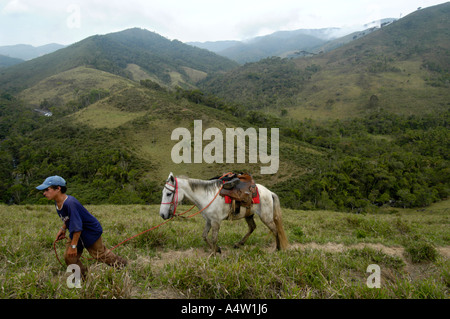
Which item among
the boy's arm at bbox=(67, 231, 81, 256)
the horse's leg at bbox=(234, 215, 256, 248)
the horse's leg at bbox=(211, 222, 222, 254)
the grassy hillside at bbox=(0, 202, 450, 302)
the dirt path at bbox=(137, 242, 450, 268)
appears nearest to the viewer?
the grassy hillside at bbox=(0, 202, 450, 302)

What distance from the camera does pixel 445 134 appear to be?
6731 centimetres

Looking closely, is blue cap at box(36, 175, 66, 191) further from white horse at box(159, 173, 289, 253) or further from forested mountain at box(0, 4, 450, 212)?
forested mountain at box(0, 4, 450, 212)

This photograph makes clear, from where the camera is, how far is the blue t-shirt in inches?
130

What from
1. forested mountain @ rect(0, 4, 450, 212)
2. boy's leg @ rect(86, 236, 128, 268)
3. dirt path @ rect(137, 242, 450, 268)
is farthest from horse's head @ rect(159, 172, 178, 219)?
forested mountain @ rect(0, 4, 450, 212)

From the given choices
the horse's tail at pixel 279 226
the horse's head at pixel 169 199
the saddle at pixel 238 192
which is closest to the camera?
the horse's head at pixel 169 199

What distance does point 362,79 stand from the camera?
12744 centimetres

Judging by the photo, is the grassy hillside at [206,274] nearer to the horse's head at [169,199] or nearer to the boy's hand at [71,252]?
the boy's hand at [71,252]

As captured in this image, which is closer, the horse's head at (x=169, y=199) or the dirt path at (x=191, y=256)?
the dirt path at (x=191, y=256)

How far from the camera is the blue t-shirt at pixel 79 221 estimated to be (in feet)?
10.8

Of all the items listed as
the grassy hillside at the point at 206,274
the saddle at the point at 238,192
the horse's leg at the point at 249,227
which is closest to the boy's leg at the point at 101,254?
the grassy hillside at the point at 206,274

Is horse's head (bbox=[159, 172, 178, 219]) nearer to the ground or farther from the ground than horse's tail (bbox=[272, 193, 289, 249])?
farther from the ground

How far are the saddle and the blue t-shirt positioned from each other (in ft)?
9.05

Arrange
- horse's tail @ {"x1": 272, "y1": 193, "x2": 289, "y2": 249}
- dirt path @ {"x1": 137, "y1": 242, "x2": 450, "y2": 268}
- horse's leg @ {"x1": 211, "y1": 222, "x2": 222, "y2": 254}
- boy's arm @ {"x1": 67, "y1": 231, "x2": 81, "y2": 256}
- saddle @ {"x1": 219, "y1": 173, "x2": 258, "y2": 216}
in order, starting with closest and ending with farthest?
1. boy's arm @ {"x1": 67, "y1": 231, "x2": 81, "y2": 256}
2. dirt path @ {"x1": 137, "y1": 242, "x2": 450, "y2": 268}
3. horse's leg @ {"x1": 211, "y1": 222, "x2": 222, "y2": 254}
4. saddle @ {"x1": 219, "y1": 173, "x2": 258, "y2": 216}
5. horse's tail @ {"x1": 272, "y1": 193, "x2": 289, "y2": 249}
